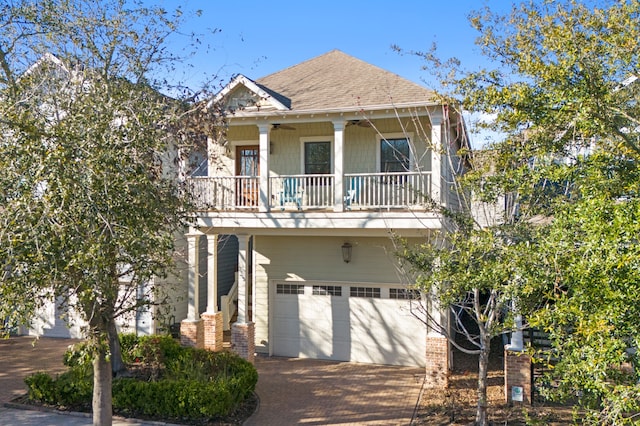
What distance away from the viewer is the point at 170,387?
8883 millimetres

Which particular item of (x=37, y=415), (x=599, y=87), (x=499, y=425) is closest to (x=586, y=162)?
(x=599, y=87)

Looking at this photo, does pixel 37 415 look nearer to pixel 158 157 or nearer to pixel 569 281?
pixel 158 157

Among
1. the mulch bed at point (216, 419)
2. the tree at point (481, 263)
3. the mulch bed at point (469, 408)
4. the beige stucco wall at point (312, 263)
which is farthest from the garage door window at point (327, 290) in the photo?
the tree at point (481, 263)

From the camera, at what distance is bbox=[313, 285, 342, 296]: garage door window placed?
1334 centimetres

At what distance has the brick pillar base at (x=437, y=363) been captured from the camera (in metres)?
10.8

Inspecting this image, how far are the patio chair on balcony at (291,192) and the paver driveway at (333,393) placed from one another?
14.0 feet

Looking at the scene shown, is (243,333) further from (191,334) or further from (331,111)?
(331,111)

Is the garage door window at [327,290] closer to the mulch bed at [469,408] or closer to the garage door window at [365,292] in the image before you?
the garage door window at [365,292]

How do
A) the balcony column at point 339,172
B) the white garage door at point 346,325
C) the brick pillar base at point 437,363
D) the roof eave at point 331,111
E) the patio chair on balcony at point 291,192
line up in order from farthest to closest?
the white garage door at point 346,325, the patio chair on balcony at point 291,192, the balcony column at point 339,172, the roof eave at point 331,111, the brick pillar base at point 437,363

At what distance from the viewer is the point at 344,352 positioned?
1325cm

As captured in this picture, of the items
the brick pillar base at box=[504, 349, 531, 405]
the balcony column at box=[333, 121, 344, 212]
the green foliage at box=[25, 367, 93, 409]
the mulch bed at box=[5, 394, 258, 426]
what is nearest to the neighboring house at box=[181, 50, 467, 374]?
the balcony column at box=[333, 121, 344, 212]

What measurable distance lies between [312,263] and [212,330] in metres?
3.22

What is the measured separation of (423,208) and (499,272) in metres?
5.22

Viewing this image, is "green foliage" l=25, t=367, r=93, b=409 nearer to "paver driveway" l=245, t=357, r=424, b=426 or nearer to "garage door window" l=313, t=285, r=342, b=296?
"paver driveway" l=245, t=357, r=424, b=426
